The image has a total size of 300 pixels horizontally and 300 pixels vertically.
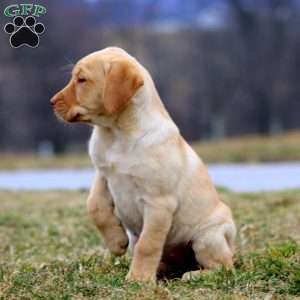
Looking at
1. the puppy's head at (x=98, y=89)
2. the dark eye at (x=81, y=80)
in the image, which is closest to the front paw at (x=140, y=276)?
the puppy's head at (x=98, y=89)

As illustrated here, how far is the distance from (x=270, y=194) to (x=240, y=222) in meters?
2.63

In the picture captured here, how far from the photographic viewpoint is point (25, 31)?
5.61m

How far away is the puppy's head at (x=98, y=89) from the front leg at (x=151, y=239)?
55 centimetres

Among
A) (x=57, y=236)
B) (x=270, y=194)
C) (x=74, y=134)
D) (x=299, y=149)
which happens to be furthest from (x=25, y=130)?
(x=57, y=236)

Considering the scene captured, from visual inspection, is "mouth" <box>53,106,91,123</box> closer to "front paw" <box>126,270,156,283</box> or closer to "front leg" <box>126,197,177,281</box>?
"front leg" <box>126,197,177,281</box>

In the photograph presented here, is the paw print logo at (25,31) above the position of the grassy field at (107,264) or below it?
above

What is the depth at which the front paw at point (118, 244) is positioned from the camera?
5.05 meters

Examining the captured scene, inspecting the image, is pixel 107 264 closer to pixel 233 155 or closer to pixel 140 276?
pixel 140 276

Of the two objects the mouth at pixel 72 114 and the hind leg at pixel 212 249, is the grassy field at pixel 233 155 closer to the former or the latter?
the hind leg at pixel 212 249

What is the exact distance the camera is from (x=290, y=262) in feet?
16.0

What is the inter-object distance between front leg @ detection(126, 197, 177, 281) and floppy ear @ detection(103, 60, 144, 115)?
546 mm

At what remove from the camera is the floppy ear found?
470 centimetres

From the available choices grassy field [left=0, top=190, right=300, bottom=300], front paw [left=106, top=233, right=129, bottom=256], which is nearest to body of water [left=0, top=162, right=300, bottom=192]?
grassy field [left=0, top=190, right=300, bottom=300]

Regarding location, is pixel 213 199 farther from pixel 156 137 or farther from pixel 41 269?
pixel 41 269
